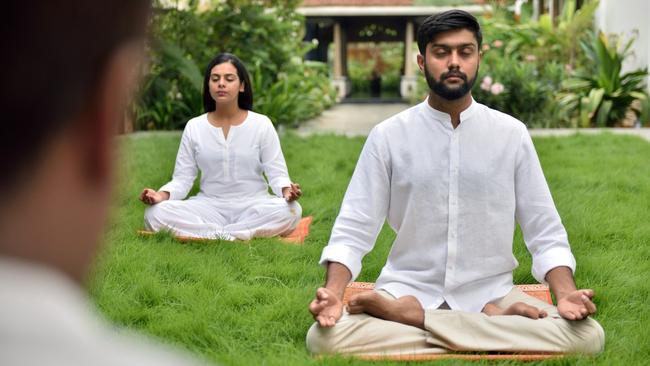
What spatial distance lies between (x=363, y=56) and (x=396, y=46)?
1393 millimetres

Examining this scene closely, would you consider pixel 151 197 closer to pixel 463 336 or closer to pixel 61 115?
pixel 463 336

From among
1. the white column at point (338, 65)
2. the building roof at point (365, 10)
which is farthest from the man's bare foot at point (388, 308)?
the white column at point (338, 65)

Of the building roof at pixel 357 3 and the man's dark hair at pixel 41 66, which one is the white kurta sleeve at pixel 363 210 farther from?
the building roof at pixel 357 3

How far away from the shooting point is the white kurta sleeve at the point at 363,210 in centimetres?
363

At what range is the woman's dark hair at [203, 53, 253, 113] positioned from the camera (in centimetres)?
605

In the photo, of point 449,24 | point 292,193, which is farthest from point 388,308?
point 292,193

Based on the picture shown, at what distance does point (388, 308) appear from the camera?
3664mm

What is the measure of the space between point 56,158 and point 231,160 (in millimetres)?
5624

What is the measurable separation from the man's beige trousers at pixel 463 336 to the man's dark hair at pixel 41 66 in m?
3.01

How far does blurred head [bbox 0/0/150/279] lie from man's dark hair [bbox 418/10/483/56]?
3.17 m

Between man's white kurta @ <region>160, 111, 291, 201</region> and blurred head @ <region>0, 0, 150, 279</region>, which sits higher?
blurred head @ <region>0, 0, 150, 279</region>

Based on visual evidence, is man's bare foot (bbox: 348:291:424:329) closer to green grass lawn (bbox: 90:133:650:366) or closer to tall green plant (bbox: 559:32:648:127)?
green grass lawn (bbox: 90:133:650:366)

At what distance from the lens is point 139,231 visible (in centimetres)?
598

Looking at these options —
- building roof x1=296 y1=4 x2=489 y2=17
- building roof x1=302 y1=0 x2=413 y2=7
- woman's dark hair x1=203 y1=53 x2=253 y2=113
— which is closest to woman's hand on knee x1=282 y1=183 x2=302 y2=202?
woman's dark hair x1=203 y1=53 x2=253 y2=113
